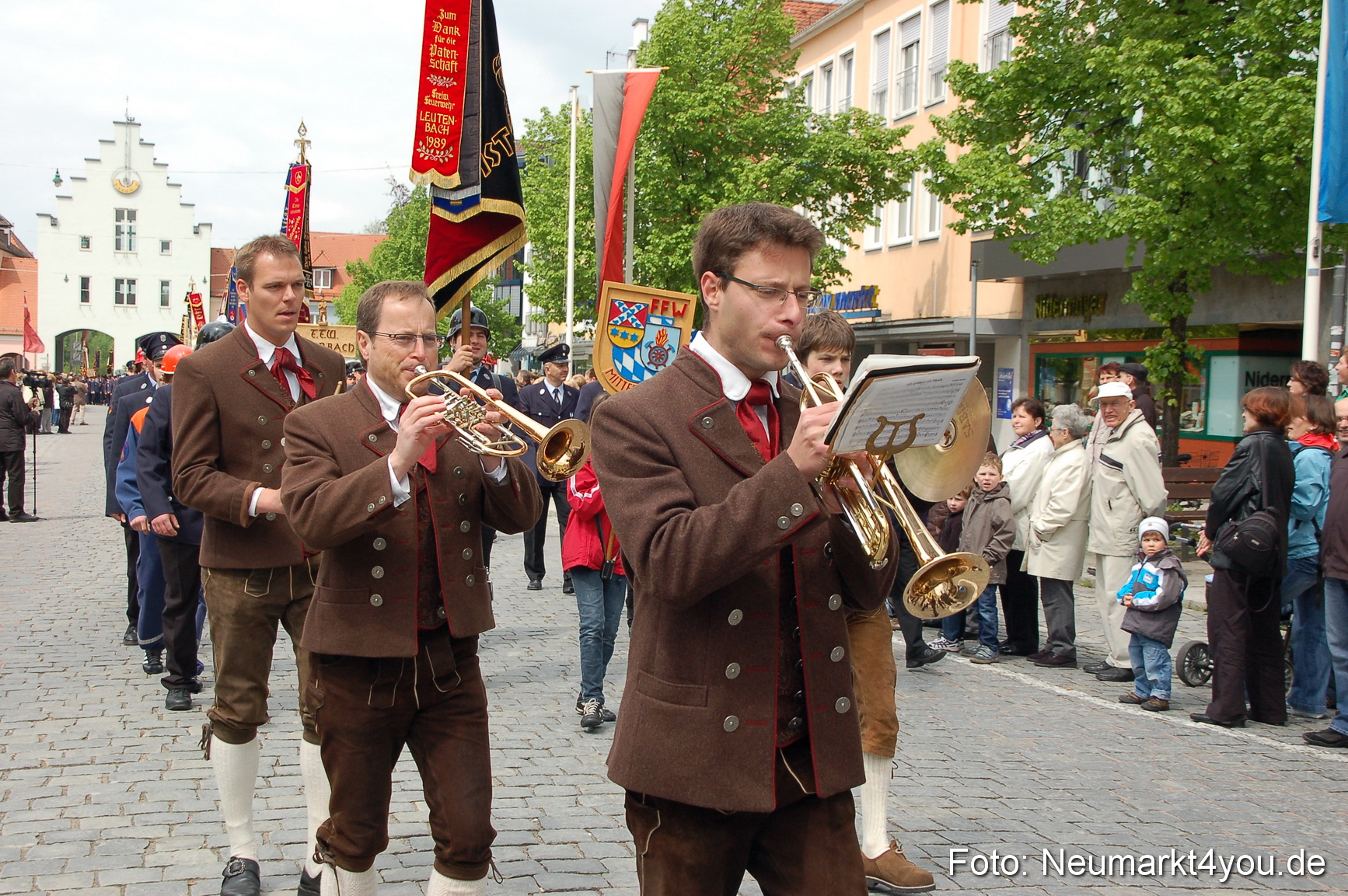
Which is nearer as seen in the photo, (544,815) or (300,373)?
(300,373)

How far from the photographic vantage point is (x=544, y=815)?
16.9 feet

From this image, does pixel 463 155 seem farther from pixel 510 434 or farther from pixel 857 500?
pixel 857 500

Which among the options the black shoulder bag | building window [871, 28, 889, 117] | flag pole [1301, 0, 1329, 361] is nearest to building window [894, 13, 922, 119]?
building window [871, 28, 889, 117]

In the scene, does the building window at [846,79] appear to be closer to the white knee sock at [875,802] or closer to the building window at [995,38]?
the building window at [995,38]

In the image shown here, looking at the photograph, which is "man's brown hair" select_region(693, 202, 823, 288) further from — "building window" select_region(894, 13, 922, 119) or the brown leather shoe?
"building window" select_region(894, 13, 922, 119)

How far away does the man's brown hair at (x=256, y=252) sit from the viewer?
15.0ft

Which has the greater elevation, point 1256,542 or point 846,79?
point 846,79

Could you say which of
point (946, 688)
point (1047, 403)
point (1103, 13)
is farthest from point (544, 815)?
point (1047, 403)

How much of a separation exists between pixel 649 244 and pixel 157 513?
2285 cm

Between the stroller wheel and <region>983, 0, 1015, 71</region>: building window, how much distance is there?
20.4 metres

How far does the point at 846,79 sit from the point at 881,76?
7.70ft

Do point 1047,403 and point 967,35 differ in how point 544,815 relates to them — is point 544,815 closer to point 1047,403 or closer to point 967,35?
point 1047,403

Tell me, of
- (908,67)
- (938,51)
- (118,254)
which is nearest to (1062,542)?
(938,51)

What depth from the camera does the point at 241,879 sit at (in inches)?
165
